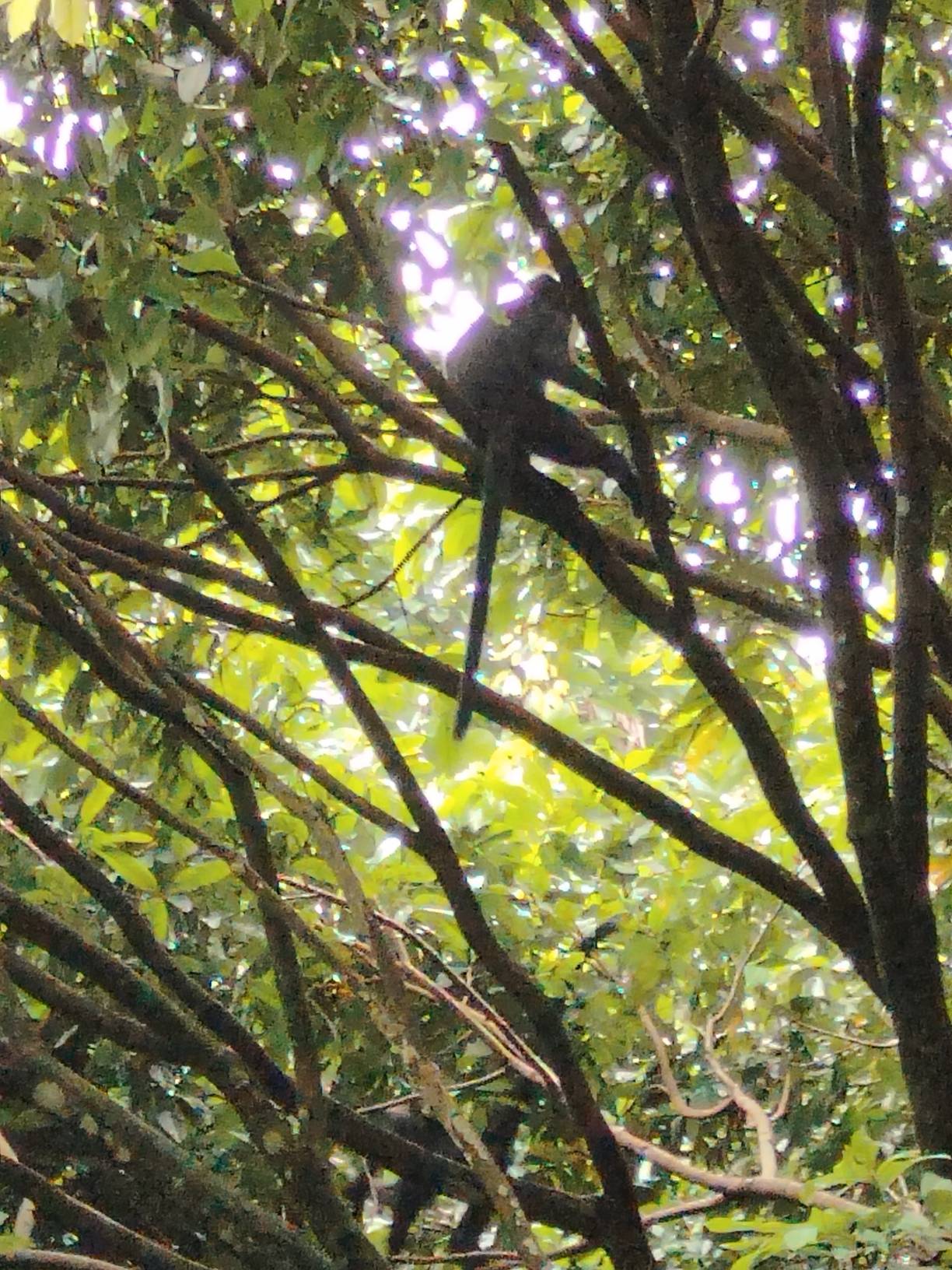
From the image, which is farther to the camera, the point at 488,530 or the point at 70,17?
the point at 488,530

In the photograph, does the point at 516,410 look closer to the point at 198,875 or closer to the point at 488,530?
the point at 488,530

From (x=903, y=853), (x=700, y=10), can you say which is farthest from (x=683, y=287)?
(x=903, y=853)

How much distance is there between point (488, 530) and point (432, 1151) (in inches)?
38.7

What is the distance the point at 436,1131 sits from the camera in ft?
6.61

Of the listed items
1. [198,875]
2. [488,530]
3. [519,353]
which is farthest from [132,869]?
[519,353]

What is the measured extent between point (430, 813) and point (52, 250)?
2.46 feet

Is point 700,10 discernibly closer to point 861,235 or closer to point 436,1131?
point 861,235

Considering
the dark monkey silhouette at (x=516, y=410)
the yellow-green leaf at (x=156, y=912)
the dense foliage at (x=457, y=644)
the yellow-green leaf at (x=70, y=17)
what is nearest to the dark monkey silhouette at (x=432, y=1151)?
the dense foliage at (x=457, y=644)

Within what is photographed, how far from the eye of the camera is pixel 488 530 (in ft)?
6.84

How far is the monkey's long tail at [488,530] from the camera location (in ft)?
6.70

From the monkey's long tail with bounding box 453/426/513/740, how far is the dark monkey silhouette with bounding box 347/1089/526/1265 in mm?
734

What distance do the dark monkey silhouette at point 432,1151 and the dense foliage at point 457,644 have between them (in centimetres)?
2

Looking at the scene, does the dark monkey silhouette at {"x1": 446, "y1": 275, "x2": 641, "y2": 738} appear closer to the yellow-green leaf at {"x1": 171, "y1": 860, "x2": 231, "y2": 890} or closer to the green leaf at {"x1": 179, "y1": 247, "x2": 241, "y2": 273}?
the yellow-green leaf at {"x1": 171, "y1": 860, "x2": 231, "y2": 890}

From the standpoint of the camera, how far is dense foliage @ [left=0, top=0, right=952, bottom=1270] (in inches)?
50.0
